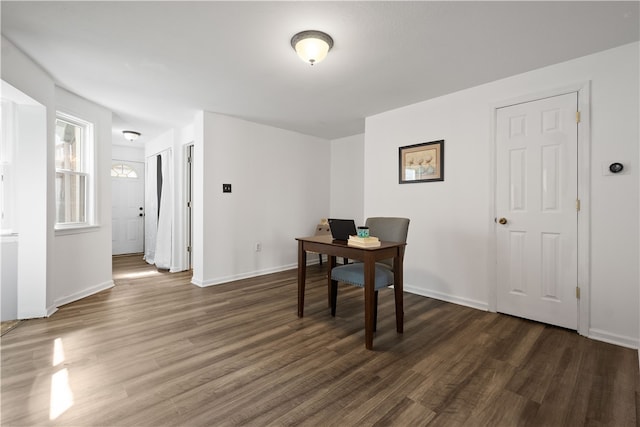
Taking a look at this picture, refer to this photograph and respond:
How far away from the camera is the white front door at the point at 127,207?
6277mm

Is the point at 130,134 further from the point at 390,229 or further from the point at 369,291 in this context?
the point at 369,291

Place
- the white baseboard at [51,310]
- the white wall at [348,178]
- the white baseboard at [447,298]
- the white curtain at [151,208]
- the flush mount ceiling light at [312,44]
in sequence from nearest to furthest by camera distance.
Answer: the flush mount ceiling light at [312,44] < the white baseboard at [51,310] < the white baseboard at [447,298] < the white wall at [348,178] < the white curtain at [151,208]

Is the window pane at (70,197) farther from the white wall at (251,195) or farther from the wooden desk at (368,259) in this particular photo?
the wooden desk at (368,259)

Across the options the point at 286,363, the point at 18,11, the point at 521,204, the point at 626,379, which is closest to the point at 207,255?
the point at 286,363

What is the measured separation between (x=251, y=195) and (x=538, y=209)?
362 centimetres

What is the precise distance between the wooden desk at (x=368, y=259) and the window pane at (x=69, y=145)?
119 inches

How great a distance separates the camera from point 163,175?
5.04m

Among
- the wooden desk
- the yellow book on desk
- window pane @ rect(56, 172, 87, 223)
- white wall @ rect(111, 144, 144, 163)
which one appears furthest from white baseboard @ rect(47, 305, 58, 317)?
white wall @ rect(111, 144, 144, 163)

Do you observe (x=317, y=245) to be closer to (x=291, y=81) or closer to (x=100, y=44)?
(x=291, y=81)

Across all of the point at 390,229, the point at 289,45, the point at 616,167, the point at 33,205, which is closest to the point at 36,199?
the point at 33,205

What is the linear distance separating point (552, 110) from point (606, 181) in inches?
30.2

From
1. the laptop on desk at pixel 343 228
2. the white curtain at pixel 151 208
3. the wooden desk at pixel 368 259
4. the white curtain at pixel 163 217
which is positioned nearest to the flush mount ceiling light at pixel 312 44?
the laptop on desk at pixel 343 228

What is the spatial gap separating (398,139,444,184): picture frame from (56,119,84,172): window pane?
13.4 ft

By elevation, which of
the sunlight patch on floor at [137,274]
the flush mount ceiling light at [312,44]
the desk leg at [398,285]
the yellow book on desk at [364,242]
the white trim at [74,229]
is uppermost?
the flush mount ceiling light at [312,44]
